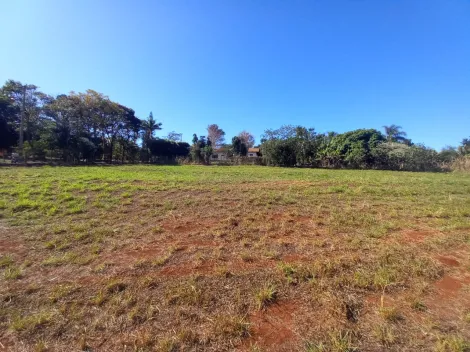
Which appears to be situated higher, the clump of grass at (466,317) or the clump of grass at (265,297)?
the clump of grass at (466,317)

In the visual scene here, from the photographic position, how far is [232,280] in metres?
2.61

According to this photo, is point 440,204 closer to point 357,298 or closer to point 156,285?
point 357,298

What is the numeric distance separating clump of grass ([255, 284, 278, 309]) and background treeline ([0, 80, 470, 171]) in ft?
96.4

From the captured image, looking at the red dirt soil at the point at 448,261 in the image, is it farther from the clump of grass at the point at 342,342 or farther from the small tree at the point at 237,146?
the small tree at the point at 237,146

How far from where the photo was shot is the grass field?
1827mm

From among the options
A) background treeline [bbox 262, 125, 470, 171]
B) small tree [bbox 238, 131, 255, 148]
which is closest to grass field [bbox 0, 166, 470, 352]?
background treeline [bbox 262, 125, 470, 171]

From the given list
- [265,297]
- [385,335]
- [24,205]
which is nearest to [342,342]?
[385,335]

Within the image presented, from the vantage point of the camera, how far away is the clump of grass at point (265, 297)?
2.22 metres

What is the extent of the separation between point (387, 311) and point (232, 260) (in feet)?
5.93

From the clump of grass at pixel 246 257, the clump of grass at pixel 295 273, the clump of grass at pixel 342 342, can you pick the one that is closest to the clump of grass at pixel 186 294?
the clump of grass at pixel 246 257

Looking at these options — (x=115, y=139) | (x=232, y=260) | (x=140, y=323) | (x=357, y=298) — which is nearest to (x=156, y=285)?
(x=140, y=323)

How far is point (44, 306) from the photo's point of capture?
7.14ft

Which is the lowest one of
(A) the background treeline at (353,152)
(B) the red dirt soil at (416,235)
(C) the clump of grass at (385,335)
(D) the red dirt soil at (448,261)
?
(C) the clump of grass at (385,335)

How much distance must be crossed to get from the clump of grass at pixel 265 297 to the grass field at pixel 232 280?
21 millimetres
